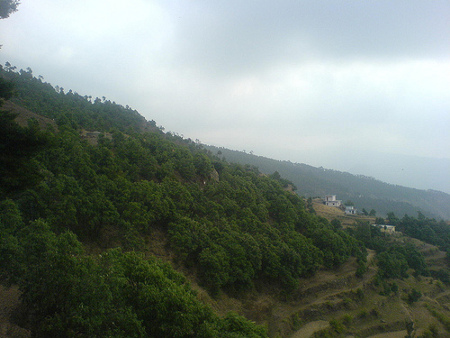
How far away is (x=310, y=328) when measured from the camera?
57.5ft

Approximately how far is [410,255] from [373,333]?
604 inches

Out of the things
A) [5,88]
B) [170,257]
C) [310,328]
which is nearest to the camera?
[5,88]

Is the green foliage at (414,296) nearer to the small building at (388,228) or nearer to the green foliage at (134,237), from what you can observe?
the green foliage at (134,237)

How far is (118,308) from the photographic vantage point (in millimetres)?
7164

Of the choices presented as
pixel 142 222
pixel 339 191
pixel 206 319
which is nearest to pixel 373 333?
pixel 206 319

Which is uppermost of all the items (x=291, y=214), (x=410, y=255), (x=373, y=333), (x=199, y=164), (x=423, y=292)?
(x=199, y=164)

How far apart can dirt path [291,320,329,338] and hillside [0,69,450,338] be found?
14 cm

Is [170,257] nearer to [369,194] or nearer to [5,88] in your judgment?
[5,88]

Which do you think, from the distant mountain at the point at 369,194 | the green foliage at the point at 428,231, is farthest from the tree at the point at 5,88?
the distant mountain at the point at 369,194

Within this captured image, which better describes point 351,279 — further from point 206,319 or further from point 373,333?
point 206,319

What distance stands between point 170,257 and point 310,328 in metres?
10.9

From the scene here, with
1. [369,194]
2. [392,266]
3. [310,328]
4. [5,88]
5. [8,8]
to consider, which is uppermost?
[8,8]

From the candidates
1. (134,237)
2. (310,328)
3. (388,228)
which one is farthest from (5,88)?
(388,228)

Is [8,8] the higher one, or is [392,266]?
[8,8]
